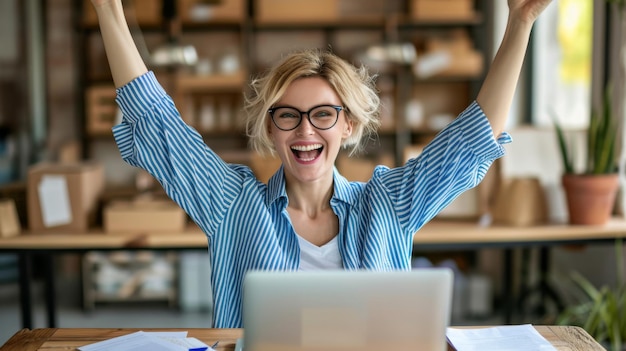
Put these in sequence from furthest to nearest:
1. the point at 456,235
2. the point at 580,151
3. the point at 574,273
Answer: the point at 574,273
the point at 580,151
the point at 456,235

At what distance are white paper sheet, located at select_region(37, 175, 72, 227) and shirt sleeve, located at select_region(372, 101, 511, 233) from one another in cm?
208

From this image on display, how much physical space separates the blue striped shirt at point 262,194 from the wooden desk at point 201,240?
1464 mm

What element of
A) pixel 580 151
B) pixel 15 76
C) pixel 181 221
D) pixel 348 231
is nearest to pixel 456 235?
pixel 580 151

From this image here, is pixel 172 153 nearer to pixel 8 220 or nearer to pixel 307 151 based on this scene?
pixel 307 151

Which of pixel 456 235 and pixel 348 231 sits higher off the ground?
pixel 348 231

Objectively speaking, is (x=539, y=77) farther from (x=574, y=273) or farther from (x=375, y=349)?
(x=375, y=349)

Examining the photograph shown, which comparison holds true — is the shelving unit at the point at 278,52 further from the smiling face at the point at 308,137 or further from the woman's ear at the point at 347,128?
the smiling face at the point at 308,137

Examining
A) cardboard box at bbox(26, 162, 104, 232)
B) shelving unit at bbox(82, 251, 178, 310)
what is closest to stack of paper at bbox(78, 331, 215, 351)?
cardboard box at bbox(26, 162, 104, 232)

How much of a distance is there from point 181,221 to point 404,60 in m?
2.07

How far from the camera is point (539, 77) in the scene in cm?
501

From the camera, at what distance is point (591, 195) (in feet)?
11.0

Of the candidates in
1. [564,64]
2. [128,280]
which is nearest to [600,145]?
[564,64]

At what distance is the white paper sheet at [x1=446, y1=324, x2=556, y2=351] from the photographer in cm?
148

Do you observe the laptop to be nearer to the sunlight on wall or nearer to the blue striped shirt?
the blue striped shirt
